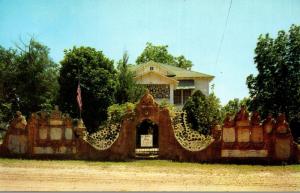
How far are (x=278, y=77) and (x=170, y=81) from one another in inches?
562

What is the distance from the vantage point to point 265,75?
40000 millimetres

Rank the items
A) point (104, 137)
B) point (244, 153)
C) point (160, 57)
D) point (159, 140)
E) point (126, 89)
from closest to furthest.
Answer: point (244, 153), point (159, 140), point (104, 137), point (126, 89), point (160, 57)

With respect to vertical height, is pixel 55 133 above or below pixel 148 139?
above

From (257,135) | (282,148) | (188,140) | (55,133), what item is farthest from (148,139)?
(282,148)

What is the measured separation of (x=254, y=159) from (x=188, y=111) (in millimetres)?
12495

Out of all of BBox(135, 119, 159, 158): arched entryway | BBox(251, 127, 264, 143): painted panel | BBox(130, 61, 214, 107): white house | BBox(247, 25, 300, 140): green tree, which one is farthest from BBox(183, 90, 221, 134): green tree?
BBox(130, 61, 214, 107): white house

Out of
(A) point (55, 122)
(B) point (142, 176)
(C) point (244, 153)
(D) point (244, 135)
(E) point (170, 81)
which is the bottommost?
(B) point (142, 176)

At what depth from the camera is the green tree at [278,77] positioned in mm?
37594

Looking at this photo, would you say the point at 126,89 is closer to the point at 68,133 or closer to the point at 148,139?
the point at 148,139

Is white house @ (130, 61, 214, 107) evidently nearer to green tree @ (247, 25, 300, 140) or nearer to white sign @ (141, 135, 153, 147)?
green tree @ (247, 25, 300, 140)

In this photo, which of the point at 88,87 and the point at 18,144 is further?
the point at 88,87

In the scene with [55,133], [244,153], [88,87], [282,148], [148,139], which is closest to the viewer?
[282,148]

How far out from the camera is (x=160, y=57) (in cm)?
7750

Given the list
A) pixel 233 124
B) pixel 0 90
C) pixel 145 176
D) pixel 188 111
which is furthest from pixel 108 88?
pixel 145 176
